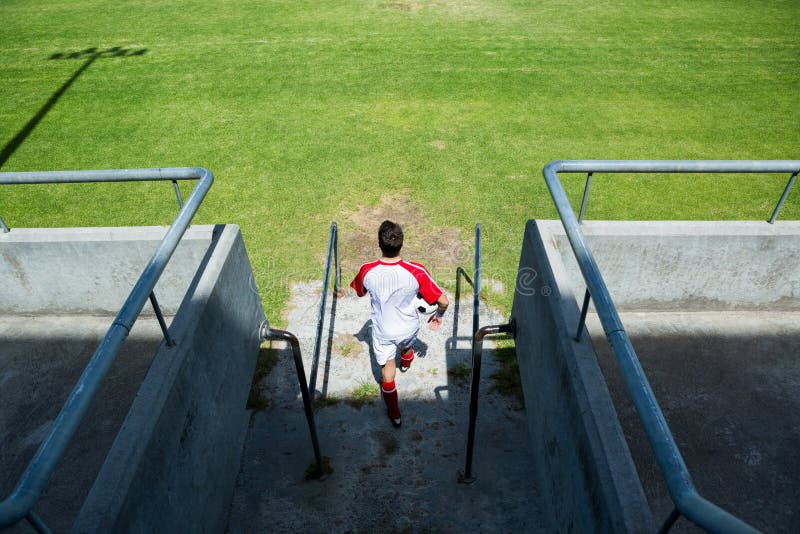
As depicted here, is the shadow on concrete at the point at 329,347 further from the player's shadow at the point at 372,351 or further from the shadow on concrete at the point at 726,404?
the shadow on concrete at the point at 726,404

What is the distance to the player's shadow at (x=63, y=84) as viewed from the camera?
8491 mm

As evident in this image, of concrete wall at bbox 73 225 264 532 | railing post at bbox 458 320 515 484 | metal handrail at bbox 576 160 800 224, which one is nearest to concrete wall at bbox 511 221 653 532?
railing post at bbox 458 320 515 484

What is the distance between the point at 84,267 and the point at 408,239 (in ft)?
11.2

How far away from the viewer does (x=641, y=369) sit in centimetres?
189

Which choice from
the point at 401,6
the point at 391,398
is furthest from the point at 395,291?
the point at 401,6

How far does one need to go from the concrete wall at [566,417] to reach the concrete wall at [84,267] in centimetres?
240

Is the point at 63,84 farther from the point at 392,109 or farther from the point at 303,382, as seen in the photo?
the point at 303,382

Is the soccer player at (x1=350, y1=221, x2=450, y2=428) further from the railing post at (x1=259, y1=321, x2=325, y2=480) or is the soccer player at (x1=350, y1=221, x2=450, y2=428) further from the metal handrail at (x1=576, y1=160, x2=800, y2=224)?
the metal handrail at (x1=576, y1=160, x2=800, y2=224)

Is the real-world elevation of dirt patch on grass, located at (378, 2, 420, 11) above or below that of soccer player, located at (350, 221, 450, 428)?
below

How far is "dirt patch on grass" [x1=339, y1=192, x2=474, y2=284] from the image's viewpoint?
6000mm

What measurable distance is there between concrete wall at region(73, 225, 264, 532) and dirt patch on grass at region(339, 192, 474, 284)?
6.73 ft

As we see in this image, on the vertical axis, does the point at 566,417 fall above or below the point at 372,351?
above

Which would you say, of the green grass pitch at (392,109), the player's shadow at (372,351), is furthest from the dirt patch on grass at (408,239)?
the player's shadow at (372,351)

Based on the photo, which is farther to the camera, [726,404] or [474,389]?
[726,404]
